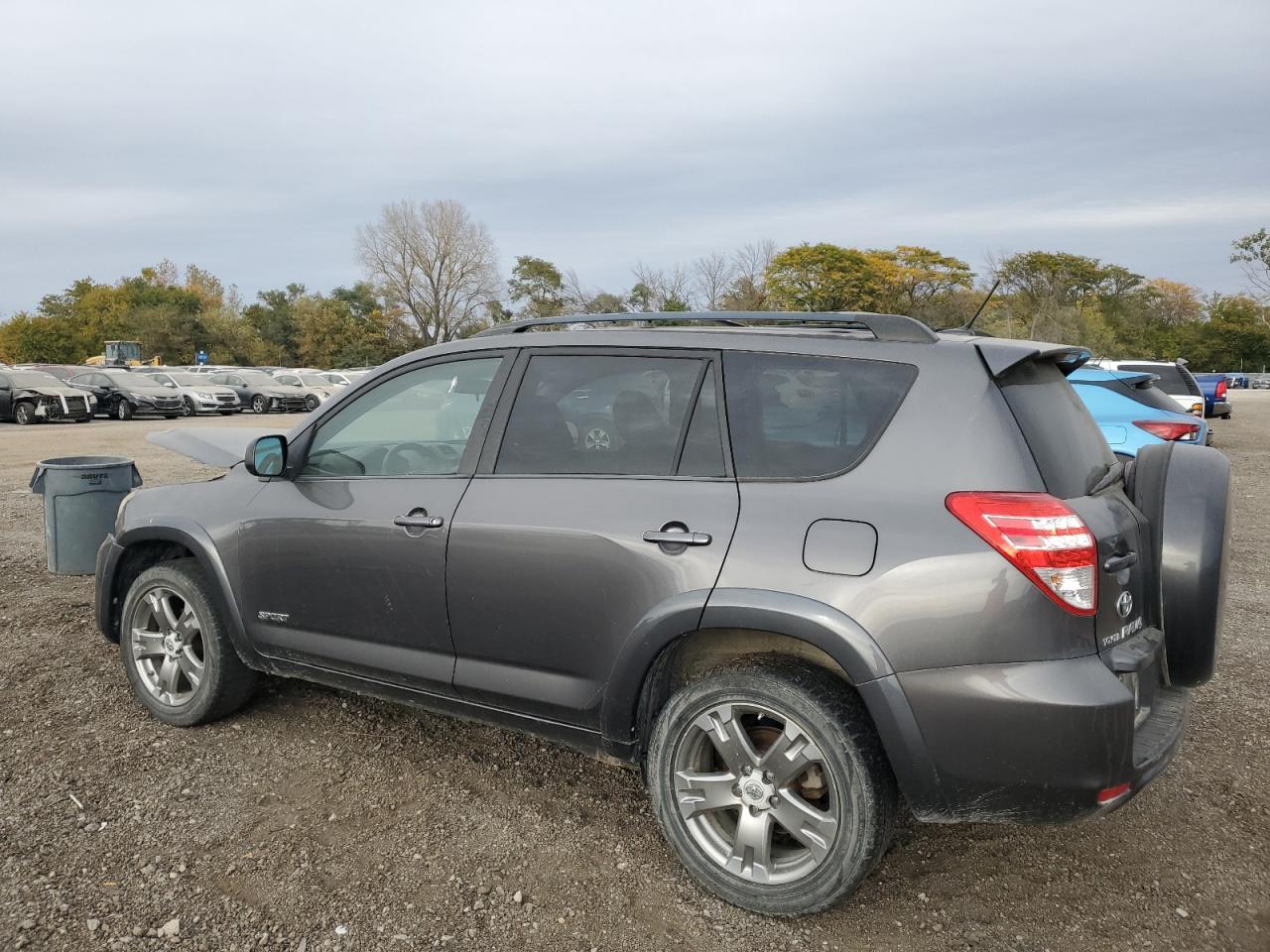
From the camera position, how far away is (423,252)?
235ft

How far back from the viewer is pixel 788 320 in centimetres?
295

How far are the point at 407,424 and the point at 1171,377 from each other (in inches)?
678

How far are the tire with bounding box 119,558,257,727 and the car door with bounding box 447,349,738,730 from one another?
50.0 inches

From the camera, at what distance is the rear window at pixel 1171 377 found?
16.6 meters

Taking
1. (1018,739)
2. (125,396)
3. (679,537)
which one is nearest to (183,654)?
(679,537)

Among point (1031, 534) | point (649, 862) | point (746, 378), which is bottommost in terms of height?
point (649, 862)

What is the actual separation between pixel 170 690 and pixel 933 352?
3373mm

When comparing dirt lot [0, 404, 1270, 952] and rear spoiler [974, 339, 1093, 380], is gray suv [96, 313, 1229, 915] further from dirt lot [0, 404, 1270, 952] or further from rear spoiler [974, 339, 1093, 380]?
dirt lot [0, 404, 1270, 952]

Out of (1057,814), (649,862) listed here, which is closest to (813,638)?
(1057,814)

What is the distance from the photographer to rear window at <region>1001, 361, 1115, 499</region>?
2.52 m

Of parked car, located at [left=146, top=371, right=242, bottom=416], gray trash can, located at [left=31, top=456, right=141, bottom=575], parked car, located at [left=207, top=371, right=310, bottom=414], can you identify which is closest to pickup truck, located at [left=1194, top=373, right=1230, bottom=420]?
gray trash can, located at [left=31, top=456, right=141, bottom=575]

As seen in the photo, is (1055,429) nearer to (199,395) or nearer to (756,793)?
(756,793)

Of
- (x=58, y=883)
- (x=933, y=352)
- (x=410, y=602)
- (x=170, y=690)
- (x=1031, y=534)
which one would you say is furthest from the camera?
(x=170, y=690)

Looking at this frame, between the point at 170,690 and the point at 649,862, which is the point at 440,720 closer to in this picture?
the point at 170,690
